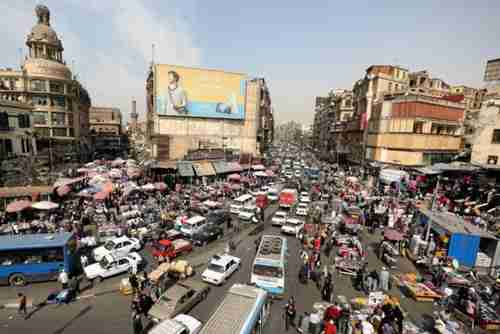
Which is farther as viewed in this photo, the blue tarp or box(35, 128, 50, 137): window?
box(35, 128, 50, 137): window

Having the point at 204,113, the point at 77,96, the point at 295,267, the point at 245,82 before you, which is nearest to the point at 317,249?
the point at 295,267

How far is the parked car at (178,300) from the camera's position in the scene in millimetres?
10484

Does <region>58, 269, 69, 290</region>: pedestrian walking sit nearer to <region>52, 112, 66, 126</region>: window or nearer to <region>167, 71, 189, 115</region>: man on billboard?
<region>167, 71, 189, 115</region>: man on billboard

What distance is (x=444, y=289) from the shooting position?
13.2 metres

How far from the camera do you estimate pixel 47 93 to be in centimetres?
4959

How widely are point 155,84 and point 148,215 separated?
2843 centimetres

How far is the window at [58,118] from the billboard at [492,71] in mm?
73102

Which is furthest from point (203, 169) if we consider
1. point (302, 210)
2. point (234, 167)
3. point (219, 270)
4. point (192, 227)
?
point (219, 270)


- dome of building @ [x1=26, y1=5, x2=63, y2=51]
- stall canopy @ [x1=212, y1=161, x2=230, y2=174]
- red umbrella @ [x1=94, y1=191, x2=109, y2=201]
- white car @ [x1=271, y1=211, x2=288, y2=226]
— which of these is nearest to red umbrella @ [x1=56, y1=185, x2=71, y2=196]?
red umbrella @ [x1=94, y1=191, x2=109, y2=201]

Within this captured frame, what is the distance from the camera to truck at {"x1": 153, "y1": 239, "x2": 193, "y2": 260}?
53.6 feet

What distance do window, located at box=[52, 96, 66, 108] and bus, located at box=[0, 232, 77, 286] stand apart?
4874 centimetres

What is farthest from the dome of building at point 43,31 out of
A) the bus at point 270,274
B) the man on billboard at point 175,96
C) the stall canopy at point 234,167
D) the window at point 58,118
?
the bus at point 270,274

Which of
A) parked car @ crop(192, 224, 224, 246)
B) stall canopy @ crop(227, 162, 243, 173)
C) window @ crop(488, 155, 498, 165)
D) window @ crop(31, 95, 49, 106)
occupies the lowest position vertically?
parked car @ crop(192, 224, 224, 246)

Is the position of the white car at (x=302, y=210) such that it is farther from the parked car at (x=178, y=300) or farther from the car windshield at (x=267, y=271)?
the parked car at (x=178, y=300)
